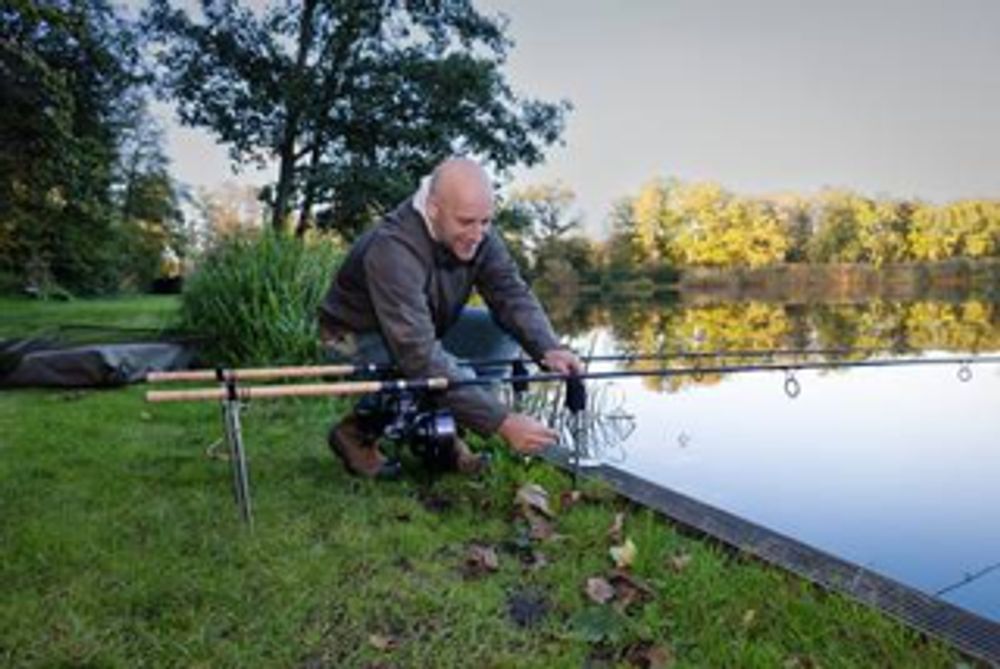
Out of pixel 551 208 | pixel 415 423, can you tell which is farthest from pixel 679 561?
pixel 551 208

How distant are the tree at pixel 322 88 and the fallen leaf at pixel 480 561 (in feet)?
45.8

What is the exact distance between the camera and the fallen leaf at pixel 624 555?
2.94 meters

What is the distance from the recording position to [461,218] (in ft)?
10.9

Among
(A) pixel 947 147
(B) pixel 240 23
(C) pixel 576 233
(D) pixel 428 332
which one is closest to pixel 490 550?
(D) pixel 428 332

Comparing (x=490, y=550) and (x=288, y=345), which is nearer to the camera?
(x=490, y=550)

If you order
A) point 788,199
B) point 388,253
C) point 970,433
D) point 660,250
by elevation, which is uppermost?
point 788,199

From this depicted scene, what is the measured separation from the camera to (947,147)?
1426 inches

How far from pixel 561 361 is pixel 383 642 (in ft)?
5.42

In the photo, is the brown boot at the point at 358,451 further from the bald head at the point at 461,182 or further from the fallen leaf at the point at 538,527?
the bald head at the point at 461,182

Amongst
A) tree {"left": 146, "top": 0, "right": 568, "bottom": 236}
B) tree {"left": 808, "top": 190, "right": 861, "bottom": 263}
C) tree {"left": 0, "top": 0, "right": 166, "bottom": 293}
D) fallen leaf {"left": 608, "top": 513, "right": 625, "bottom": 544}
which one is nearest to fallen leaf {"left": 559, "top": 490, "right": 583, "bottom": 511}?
fallen leaf {"left": 608, "top": 513, "right": 625, "bottom": 544}

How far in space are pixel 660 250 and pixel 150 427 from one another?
62999mm

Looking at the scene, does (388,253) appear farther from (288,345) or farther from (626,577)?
(288,345)

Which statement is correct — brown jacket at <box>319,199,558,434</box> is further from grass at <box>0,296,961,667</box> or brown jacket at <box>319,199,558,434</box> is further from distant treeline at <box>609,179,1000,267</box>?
distant treeline at <box>609,179,1000,267</box>

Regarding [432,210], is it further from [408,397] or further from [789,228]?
[789,228]
